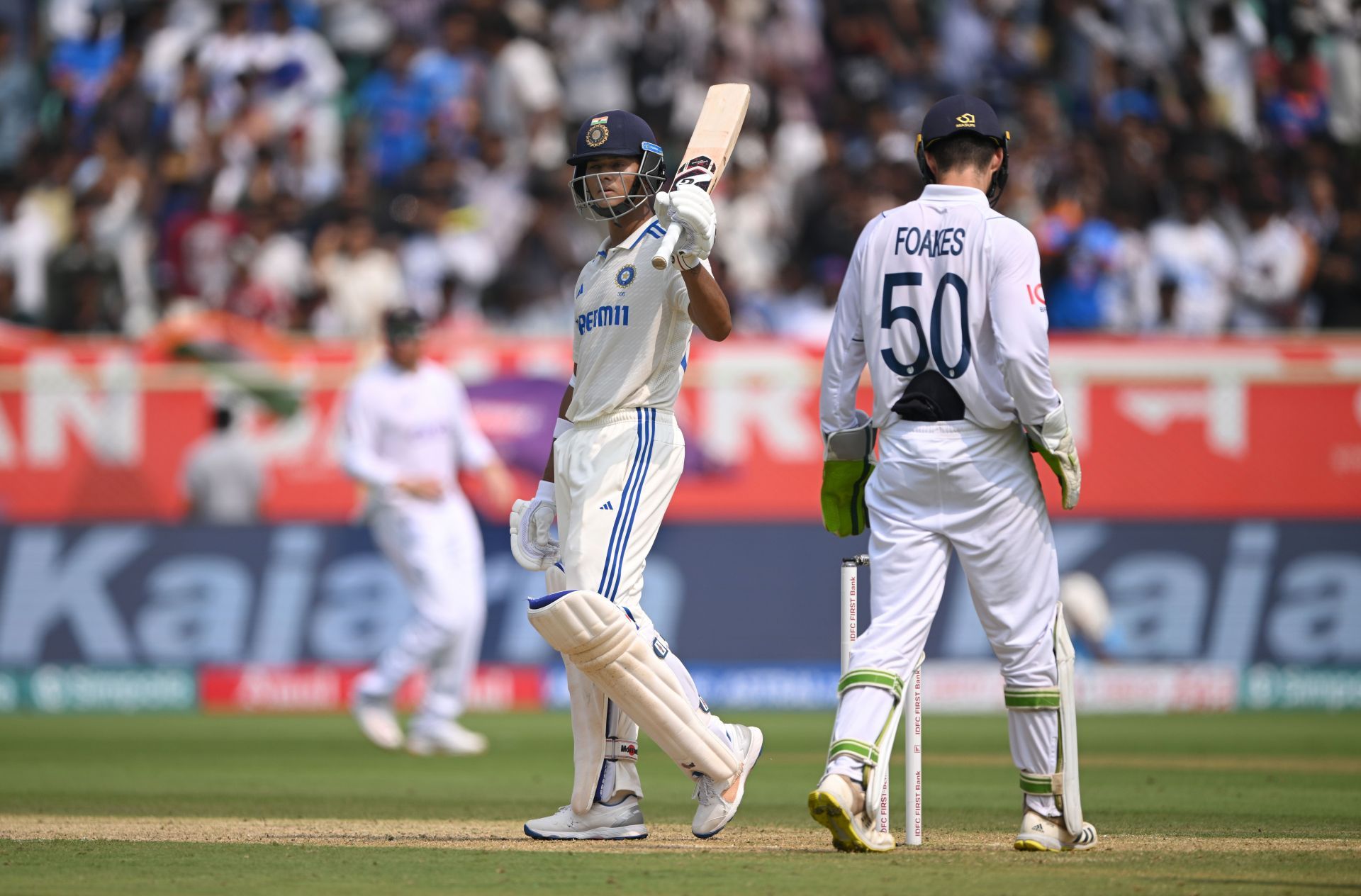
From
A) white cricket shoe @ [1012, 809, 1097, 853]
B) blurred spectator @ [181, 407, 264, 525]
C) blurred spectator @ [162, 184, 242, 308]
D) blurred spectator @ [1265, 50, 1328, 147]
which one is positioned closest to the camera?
white cricket shoe @ [1012, 809, 1097, 853]

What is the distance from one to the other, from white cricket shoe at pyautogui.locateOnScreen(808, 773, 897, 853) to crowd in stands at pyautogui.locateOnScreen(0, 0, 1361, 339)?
31.3ft

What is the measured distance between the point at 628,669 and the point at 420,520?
5306 mm

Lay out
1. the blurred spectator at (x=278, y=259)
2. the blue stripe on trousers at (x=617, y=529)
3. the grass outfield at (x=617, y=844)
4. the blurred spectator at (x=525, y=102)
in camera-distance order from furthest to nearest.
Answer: the blurred spectator at (x=525, y=102), the blurred spectator at (x=278, y=259), the blue stripe on trousers at (x=617, y=529), the grass outfield at (x=617, y=844)

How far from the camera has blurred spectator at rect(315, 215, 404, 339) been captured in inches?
627

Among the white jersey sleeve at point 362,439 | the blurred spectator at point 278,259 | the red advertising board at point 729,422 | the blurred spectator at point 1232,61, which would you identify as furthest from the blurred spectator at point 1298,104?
the white jersey sleeve at point 362,439

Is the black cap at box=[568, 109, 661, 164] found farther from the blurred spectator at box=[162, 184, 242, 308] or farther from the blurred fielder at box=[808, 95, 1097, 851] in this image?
the blurred spectator at box=[162, 184, 242, 308]

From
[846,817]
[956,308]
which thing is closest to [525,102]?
[956,308]

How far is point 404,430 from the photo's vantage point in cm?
1123

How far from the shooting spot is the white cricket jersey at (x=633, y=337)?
250 inches

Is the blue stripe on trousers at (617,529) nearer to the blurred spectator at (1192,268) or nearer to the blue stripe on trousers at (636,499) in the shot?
the blue stripe on trousers at (636,499)

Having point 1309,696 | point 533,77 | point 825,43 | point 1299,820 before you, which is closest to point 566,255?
point 533,77

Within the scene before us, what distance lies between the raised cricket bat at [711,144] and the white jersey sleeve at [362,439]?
505cm

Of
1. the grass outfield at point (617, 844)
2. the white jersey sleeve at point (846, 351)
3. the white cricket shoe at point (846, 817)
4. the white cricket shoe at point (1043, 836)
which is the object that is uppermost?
the white jersey sleeve at point (846, 351)

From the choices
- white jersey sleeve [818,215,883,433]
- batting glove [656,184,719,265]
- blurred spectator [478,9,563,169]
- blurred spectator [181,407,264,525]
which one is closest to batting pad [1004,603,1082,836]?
white jersey sleeve [818,215,883,433]
